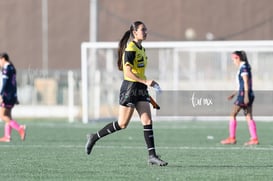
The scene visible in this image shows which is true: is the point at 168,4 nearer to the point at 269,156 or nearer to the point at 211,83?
the point at 211,83

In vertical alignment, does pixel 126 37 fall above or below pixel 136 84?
above

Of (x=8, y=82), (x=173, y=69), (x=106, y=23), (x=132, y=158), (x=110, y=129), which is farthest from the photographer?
(x=106, y=23)

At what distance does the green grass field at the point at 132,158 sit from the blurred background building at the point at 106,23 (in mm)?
31234

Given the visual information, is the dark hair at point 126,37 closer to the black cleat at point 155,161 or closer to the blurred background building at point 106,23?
the black cleat at point 155,161

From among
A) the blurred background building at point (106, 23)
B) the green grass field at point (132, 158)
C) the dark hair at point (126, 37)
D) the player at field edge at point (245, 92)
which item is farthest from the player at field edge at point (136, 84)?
the blurred background building at point (106, 23)

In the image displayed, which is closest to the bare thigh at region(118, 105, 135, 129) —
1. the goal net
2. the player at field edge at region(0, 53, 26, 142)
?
the player at field edge at region(0, 53, 26, 142)

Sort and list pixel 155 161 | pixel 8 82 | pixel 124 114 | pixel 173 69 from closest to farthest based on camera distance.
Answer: pixel 155 161
pixel 124 114
pixel 8 82
pixel 173 69

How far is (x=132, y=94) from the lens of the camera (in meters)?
13.9

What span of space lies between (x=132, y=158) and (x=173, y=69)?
16.1 meters

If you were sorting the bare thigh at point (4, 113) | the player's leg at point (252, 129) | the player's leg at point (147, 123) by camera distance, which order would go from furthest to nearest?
the bare thigh at point (4, 113)
the player's leg at point (252, 129)
the player's leg at point (147, 123)

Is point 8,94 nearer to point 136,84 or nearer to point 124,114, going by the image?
point 124,114

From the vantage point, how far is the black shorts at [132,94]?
13.9 m

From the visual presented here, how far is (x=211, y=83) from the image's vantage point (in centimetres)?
3056

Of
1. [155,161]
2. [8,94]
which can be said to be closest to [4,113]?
[8,94]
